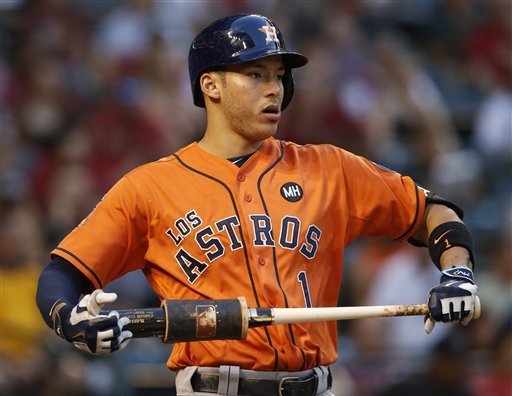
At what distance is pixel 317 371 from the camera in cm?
437

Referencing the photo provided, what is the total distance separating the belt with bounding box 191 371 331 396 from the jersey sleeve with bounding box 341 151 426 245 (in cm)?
67

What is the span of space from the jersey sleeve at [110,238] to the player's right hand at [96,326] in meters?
0.40

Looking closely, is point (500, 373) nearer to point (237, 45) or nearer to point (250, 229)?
point (250, 229)

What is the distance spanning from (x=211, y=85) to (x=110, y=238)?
815mm

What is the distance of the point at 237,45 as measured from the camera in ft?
15.0

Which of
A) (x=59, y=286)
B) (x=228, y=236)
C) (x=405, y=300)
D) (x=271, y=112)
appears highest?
(x=271, y=112)

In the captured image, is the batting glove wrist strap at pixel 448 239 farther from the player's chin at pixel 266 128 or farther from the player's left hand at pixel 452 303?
Answer: the player's chin at pixel 266 128

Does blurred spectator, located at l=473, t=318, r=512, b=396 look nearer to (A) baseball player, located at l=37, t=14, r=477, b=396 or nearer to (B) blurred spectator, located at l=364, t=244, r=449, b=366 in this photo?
(B) blurred spectator, located at l=364, t=244, r=449, b=366

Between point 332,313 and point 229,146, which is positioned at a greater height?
point 229,146

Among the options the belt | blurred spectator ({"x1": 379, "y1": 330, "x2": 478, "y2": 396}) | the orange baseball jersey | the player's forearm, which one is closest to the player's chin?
the orange baseball jersey


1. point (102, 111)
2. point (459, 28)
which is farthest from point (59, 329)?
point (459, 28)

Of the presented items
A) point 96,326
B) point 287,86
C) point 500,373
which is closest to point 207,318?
point 96,326

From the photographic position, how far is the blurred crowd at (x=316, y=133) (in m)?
7.62

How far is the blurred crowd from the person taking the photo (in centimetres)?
762
